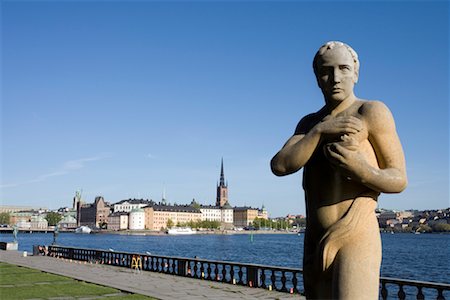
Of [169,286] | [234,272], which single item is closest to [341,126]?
[169,286]

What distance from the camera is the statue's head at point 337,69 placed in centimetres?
410

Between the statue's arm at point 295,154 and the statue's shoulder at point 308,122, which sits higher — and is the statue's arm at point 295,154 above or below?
below

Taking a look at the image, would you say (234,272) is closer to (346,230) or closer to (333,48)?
(346,230)

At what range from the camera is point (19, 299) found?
14.5 metres

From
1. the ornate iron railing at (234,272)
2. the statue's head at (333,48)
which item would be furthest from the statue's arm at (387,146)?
the ornate iron railing at (234,272)

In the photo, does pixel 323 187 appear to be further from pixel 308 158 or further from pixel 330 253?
pixel 330 253

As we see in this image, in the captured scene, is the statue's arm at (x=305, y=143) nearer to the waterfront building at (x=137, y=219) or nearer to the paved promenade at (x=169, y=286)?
the paved promenade at (x=169, y=286)

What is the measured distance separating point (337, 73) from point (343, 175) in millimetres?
805

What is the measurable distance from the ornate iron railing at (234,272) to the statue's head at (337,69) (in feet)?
29.0

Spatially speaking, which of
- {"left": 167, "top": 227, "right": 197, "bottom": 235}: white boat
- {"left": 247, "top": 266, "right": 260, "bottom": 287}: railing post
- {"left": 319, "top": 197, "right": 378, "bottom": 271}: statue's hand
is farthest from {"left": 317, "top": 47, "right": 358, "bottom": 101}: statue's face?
{"left": 167, "top": 227, "right": 197, "bottom": 235}: white boat

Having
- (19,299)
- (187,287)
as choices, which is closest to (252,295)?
(187,287)

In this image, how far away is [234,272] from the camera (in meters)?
27.7

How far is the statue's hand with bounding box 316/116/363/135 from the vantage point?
3.93m

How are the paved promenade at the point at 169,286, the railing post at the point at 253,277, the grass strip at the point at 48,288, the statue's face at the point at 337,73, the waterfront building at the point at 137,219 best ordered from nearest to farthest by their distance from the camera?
the statue's face at the point at 337,73, the grass strip at the point at 48,288, the paved promenade at the point at 169,286, the railing post at the point at 253,277, the waterfront building at the point at 137,219
